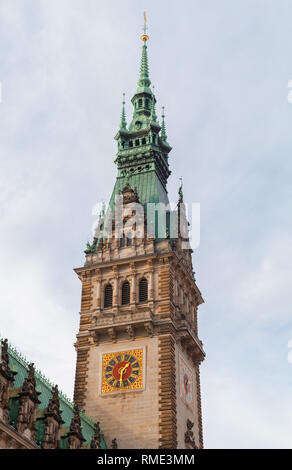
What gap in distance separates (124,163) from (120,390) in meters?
27.1

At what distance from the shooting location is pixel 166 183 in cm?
7388

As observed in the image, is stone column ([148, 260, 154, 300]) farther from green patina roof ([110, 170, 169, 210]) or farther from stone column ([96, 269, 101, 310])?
green patina roof ([110, 170, 169, 210])

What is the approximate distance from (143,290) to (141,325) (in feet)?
13.9

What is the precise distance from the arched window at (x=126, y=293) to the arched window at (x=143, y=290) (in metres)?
1.10

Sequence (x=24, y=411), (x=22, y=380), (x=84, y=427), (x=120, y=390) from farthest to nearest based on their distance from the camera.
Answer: (x=120, y=390), (x=84, y=427), (x=22, y=380), (x=24, y=411)

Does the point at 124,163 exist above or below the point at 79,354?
above

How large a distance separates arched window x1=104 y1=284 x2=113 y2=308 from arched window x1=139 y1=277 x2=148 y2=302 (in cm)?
268

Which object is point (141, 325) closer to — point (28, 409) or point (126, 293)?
point (126, 293)

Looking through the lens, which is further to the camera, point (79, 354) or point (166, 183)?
point (166, 183)

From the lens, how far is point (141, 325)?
56188 millimetres

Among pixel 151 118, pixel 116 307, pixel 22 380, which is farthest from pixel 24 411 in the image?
pixel 151 118

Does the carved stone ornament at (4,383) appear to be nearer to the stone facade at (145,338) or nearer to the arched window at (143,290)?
the stone facade at (145,338)

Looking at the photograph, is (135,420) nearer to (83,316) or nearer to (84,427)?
(84,427)
